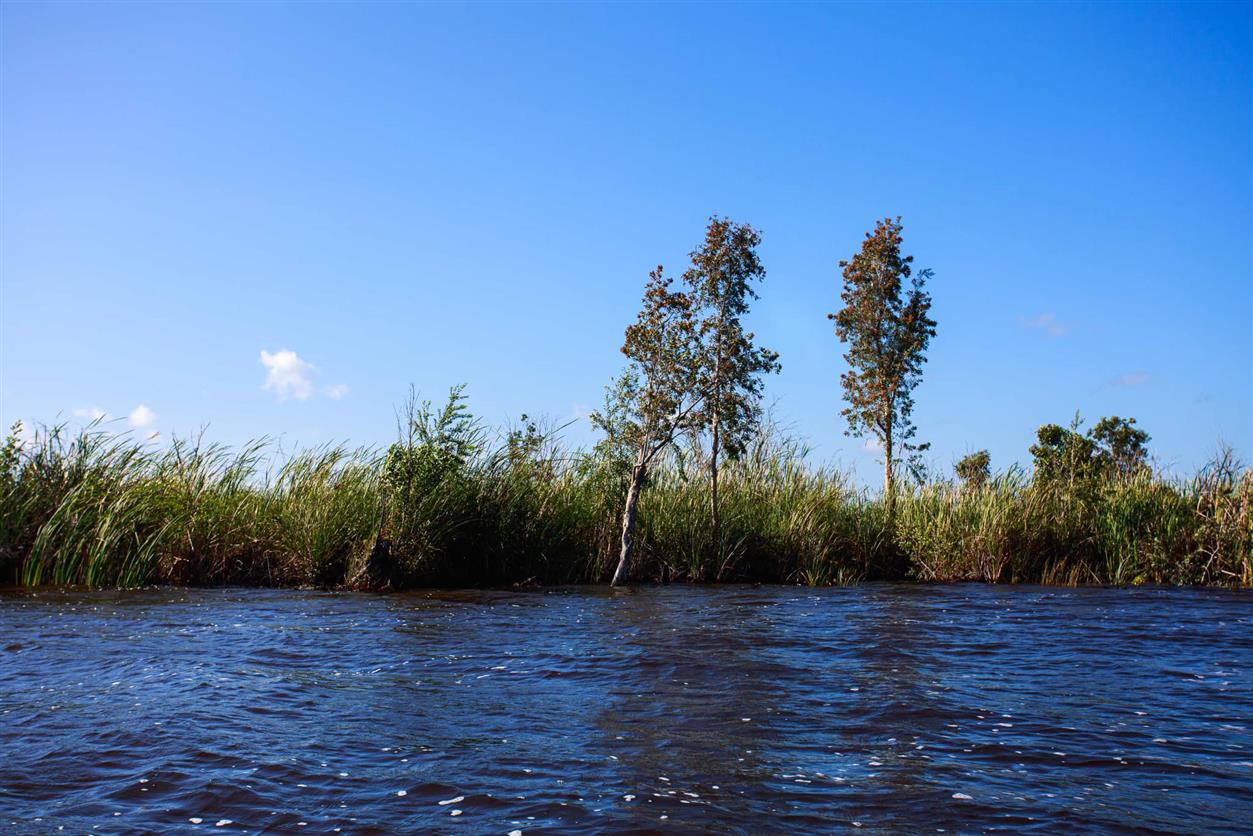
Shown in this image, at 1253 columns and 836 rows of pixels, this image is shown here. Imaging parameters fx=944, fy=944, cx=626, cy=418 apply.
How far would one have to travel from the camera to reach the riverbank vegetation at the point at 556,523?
49.8 feet

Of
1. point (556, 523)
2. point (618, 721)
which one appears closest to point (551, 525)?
point (556, 523)

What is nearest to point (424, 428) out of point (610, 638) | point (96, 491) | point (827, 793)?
point (96, 491)

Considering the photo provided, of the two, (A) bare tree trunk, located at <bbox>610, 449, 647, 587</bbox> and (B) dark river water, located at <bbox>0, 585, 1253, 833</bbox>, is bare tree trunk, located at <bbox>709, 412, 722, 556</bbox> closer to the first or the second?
(A) bare tree trunk, located at <bbox>610, 449, 647, 587</bbox>

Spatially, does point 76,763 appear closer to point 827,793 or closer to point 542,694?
point 542,694

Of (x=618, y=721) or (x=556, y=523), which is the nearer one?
(x=618, y=721)

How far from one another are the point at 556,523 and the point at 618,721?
34.3 ft

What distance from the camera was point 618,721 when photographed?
23.0 feet

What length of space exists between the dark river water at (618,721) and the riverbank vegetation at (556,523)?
9.58 feet

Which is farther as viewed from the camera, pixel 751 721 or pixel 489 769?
pixel 751 721

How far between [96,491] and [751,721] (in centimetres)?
1280

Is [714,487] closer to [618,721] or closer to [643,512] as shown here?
[643,512]

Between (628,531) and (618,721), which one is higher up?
(628,531)

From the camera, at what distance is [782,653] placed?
9766mm

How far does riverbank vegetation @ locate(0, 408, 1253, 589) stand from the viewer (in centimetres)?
1518
